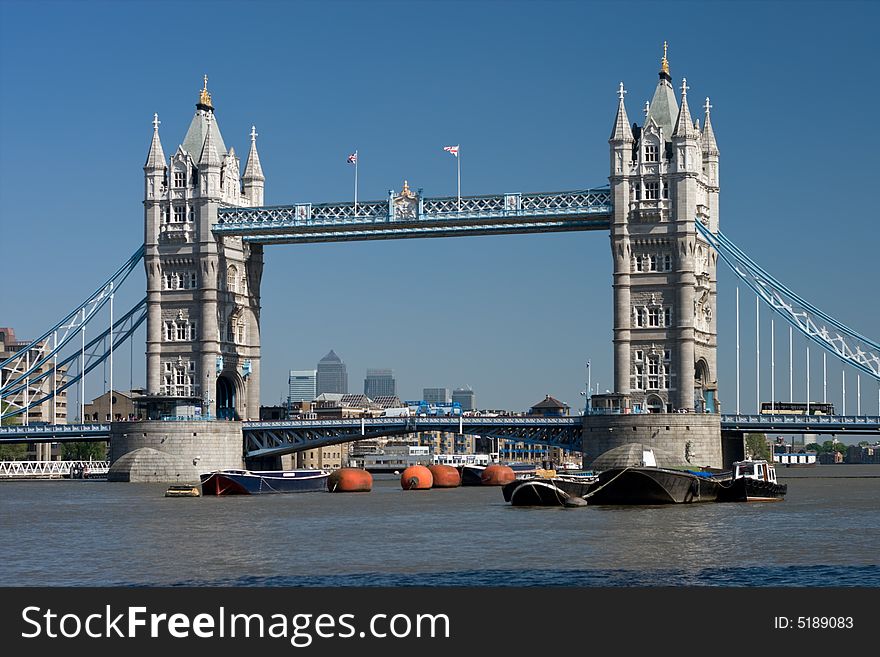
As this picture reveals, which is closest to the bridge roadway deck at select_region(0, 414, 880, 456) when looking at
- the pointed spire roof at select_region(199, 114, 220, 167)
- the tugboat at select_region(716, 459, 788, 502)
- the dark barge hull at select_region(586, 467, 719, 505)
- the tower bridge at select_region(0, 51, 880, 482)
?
the tower bridge at select_region(0, 51, 880, 482)

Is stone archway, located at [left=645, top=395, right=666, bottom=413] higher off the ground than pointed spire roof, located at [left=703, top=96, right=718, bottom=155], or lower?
lower

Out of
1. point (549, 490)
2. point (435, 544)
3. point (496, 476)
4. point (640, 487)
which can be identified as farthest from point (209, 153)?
point (435, 544)

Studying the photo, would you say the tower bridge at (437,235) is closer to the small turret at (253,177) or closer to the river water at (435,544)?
the small turret at (253,177)

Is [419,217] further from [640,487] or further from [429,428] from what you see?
[640,487]

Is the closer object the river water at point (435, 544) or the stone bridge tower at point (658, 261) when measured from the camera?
the river water at point (435, 544)

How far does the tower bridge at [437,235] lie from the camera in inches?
5118

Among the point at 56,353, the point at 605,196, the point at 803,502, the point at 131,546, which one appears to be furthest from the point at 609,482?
the point at 56,353

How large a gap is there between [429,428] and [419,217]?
1818cm

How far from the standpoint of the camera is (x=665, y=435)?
125500mm

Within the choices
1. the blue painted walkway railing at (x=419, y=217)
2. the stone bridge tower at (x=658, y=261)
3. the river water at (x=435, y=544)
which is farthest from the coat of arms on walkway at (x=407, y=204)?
the river water at (x=435, y=544)

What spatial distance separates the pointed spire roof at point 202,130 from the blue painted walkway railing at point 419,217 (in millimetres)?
6930

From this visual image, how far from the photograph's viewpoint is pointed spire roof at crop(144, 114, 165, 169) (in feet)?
474

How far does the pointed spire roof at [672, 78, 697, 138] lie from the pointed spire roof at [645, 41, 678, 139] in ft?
4.49

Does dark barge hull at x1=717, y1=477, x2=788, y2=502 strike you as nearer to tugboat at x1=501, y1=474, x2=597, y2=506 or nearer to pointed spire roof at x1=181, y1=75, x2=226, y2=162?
tugboat at x1=501, y1=474, x2=597, y2=506
